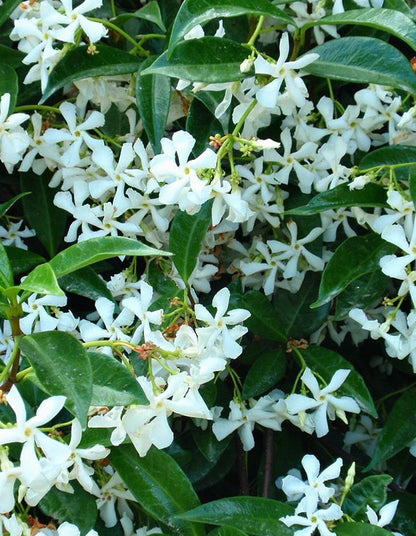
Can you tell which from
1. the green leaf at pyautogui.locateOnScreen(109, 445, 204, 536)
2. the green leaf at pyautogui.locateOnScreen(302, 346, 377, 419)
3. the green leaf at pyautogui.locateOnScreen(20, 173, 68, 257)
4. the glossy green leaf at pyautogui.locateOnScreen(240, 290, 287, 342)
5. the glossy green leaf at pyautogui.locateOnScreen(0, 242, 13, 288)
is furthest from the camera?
the green leaf at pyautogui.locateOnScreen(20, 173, 68, 257)

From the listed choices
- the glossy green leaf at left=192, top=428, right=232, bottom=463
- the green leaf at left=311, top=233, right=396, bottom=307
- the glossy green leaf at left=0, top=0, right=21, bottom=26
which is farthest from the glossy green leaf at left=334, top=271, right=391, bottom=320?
the glossy green leaf at left=0, top=0, right=21, bottom=26

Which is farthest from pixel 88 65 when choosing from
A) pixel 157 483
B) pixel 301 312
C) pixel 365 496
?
pixel 365 496

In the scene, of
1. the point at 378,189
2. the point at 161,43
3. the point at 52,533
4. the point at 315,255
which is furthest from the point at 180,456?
the point at 161,43

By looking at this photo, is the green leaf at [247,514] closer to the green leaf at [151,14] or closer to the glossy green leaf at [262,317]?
the glossy green leaf at [262,317]

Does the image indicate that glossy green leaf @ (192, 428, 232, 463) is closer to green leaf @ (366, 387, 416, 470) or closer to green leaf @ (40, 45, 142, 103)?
green leaf @ (366, 387, 416, 470)

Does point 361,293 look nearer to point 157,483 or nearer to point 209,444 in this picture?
point 209,444

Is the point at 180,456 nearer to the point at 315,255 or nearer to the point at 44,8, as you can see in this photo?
the point at 315,255

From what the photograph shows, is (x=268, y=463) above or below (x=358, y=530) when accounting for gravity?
below

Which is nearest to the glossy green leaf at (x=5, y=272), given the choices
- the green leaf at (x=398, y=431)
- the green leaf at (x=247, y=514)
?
the green leaf at (x=247, y=514)
